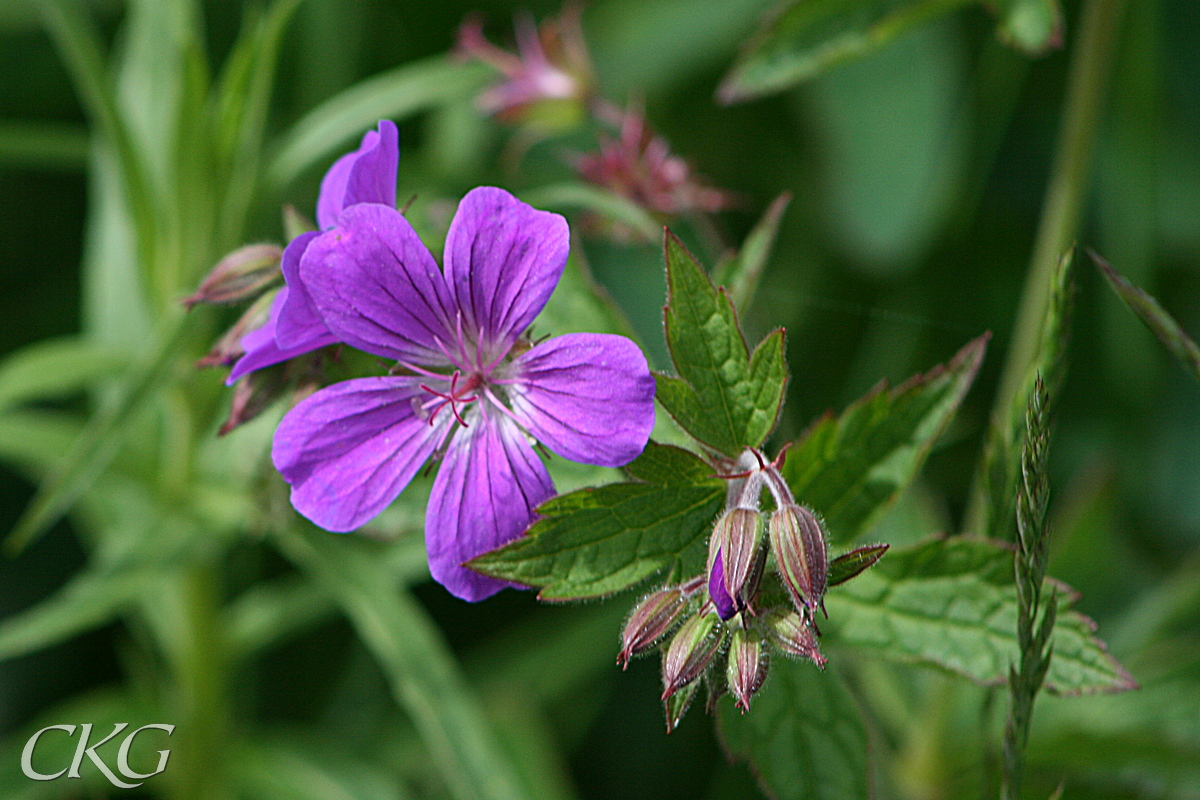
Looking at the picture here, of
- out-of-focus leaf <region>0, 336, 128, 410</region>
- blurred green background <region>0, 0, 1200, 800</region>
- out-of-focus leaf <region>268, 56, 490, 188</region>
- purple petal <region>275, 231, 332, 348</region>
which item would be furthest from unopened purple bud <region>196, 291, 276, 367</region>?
blurred green background <region>0, 0, 1200, 800</region>

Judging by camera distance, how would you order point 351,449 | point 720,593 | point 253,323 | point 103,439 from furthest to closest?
point 103,439 → point 253,323 → point 351,449 → point 720,593

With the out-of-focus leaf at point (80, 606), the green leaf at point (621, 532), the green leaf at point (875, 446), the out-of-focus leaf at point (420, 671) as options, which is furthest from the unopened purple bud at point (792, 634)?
the out-of-focus leaf at point (80, 606)

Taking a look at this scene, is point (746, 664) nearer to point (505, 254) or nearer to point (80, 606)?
point (505, 254)

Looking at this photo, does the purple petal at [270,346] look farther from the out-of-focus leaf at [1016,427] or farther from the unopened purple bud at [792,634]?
the out-of-focus leaf at [1016,427]

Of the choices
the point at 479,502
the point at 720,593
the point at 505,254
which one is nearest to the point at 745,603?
the point at 720,593

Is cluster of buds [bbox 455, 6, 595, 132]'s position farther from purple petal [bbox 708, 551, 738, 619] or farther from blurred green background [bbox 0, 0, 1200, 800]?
purple petal [bbox 708, 551, 738, 619]

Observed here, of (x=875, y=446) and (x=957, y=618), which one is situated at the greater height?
(x=875, y=446)
